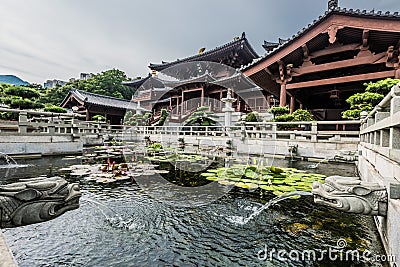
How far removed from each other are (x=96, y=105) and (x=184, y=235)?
2794cm

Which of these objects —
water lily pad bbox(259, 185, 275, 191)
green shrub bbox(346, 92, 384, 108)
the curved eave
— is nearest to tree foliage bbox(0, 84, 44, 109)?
the curved eave

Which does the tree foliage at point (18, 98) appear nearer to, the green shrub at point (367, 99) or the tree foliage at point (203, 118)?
the tree foliage at point (203, 118)

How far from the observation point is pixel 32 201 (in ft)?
6.44

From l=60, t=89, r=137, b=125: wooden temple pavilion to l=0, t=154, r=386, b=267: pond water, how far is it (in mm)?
26189

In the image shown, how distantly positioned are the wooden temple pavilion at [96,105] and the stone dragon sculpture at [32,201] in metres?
27.1

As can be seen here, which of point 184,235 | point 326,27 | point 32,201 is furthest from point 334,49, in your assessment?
point 32,201

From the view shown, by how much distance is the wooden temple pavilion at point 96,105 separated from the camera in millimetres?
27250

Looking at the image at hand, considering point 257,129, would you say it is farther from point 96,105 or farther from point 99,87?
point 99,87

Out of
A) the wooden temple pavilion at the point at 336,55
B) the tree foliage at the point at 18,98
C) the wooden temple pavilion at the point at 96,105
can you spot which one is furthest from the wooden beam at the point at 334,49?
the wooden temple pavilion at the point at 96,105

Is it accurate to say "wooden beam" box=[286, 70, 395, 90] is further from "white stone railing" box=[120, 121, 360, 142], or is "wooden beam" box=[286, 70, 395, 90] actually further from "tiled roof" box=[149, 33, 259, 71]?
"tiled roof" box=[149, 33, 259, 71]

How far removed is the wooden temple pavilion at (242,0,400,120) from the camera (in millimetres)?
9945

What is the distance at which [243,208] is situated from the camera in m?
3.64

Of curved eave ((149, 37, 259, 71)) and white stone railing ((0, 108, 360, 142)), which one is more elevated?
curved eave ((149, 37, 259, 71))

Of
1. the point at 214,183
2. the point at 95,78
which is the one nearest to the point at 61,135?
the point at 214,183
